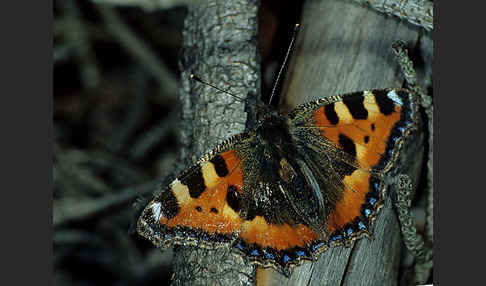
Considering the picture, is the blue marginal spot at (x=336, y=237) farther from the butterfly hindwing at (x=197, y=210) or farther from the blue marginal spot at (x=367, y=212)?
the butterfly hindwing at (x=197, y=210)

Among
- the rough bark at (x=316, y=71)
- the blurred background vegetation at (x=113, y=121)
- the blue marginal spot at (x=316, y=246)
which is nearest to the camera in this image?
the blue marginal spot at (x=316, y=246)

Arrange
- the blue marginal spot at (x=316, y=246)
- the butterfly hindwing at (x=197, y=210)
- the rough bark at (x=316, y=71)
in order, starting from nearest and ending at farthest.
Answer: the butterfly hindwing at (x=197, y=210) → the blue marginal spot at (x=316, y=246) → the rough bark at (x=316, y=71)

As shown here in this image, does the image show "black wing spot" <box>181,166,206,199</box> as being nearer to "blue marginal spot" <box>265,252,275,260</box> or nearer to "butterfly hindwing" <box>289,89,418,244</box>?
"blue marginal spot" <box>265,252,275,260</box>

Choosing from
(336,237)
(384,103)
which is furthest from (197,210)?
(384,103)

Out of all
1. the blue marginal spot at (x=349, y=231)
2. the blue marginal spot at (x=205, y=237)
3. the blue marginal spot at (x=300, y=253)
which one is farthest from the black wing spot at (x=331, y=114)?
the blue marginal spot at (x=205, y=237)

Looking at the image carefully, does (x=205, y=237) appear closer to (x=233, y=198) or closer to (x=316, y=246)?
(x=233, y=198)

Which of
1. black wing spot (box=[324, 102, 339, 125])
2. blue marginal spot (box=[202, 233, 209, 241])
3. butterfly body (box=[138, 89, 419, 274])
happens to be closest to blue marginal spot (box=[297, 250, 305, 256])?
butterfly body (box=[138, 89, 419, 274])
